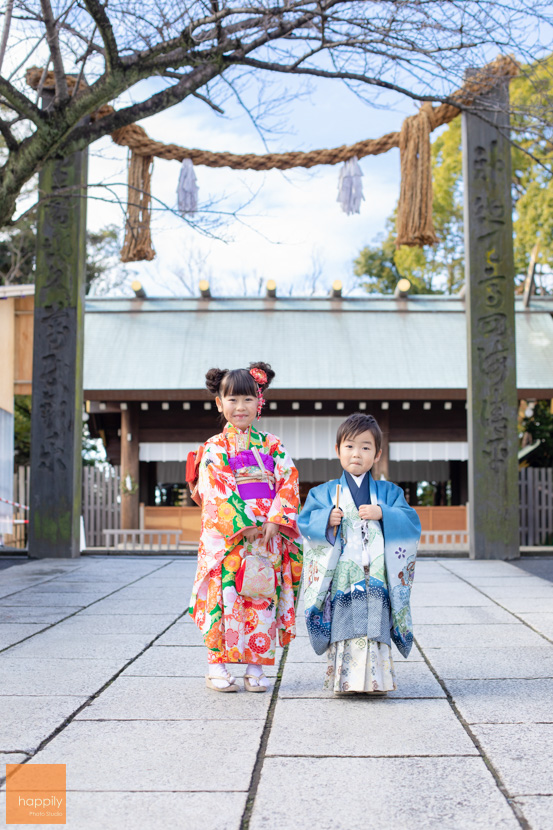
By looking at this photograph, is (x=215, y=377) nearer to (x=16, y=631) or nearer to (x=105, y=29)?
(x=16, y=631)

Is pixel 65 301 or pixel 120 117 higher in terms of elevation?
pixel 120 117

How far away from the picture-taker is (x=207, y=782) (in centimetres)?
211

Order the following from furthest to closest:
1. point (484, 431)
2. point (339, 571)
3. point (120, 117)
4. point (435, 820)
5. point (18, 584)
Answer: point (484, 431), point (18, 584), point (120, 117), point (339, 571), point (435, 820)

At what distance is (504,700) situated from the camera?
2.94 m

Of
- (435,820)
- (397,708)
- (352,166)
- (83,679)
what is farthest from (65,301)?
(435,820)

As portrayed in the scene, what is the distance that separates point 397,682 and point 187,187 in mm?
6005

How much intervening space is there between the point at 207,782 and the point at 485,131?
7.31 meters

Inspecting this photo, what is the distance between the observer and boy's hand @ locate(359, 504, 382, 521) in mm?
3127

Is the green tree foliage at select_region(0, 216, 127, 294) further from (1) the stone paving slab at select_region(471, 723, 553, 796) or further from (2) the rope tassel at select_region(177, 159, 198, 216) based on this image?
(1) the stone paving slab at select_region(471, 723, 553, 796)

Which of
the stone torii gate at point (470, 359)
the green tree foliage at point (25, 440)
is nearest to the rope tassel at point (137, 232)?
the stone torii gate at point (470, 359)

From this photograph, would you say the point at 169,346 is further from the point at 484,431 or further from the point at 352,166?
the point at 484,431

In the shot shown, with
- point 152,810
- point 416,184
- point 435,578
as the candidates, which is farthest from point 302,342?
point 152,810

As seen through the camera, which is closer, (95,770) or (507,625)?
(95,770)

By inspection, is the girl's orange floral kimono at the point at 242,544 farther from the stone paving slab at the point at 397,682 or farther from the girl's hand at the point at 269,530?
the stone paving slab at the point at 397,682
